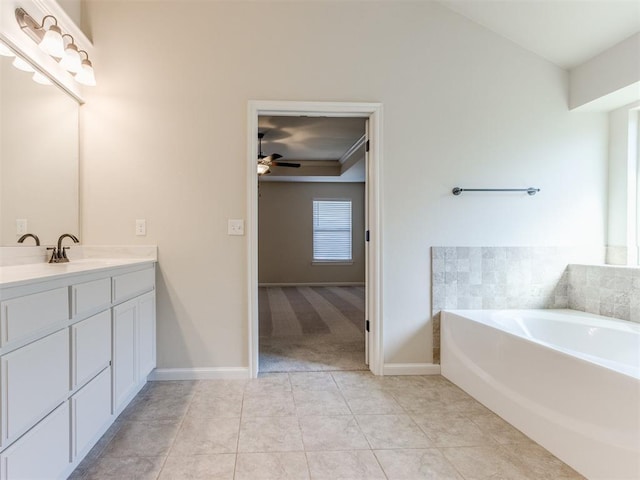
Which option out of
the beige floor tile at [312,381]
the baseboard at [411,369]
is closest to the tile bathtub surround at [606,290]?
the baseboard at [411,369]

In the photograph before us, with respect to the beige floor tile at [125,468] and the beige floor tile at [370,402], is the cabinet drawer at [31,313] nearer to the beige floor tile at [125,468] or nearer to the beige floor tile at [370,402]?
the beige floor tile at [125,468]

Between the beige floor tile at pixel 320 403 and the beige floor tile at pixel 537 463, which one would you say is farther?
the beige floor tile at pixel 320 403

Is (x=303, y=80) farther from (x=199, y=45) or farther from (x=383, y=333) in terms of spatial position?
(x=383, y=333)

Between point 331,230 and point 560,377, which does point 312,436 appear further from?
point 331,230

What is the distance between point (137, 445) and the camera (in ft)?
5.97

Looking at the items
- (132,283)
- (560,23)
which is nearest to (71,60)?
(132,283)

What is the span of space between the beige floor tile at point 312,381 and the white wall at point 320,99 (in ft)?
1.58

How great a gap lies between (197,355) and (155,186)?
1.29 m

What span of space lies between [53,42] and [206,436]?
7.78 feet

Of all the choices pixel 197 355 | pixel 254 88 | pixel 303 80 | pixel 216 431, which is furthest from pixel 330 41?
pixel 216 431

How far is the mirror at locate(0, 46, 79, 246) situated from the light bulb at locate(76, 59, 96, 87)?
159mm

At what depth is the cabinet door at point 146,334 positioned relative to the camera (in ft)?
7.65

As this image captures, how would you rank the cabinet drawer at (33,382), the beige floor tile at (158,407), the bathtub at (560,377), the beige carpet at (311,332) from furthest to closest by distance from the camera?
the beige carpet at (311,332) < the beige floor tile at (158,407) < the bathtub at (560,377) < the cabinet drawer at (33,382)

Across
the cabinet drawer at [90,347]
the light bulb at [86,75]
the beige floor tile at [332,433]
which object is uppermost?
the light bulb at [86,75]
